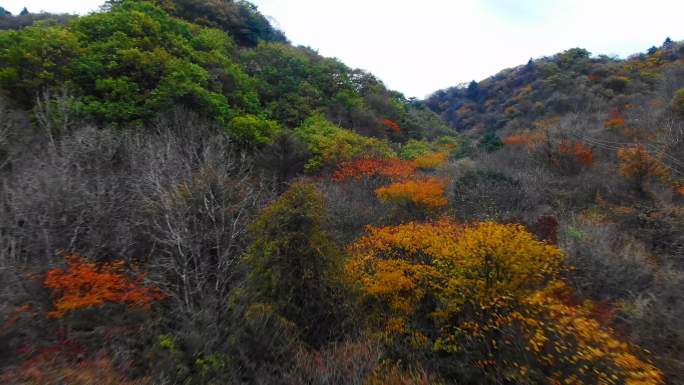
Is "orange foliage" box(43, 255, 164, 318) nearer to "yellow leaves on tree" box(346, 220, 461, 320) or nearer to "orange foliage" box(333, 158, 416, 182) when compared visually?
"yellow leaves on tree" box(346, 220, 461, 320)

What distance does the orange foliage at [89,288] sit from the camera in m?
7.64

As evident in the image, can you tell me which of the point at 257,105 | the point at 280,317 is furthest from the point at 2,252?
the point at 257,105

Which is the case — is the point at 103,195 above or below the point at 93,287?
above

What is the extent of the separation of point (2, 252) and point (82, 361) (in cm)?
348

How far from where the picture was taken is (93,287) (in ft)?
26.1

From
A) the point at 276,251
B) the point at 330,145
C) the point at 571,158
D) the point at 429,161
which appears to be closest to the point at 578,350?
the point at 276,251

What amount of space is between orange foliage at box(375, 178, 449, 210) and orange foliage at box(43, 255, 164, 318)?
10780 millimetres

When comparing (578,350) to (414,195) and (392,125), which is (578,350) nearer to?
(414,195)

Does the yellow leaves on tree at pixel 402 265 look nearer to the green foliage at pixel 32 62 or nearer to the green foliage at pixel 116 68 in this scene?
the green foliage at pixel 116 68

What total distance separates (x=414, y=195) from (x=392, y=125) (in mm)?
17783

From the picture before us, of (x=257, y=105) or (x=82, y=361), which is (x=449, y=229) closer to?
(x=82, y=361)

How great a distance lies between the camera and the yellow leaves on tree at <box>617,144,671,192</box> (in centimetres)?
1560

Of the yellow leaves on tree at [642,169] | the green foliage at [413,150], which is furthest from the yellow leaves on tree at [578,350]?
the green foliage at [413,150]

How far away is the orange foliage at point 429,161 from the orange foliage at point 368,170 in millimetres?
4152
